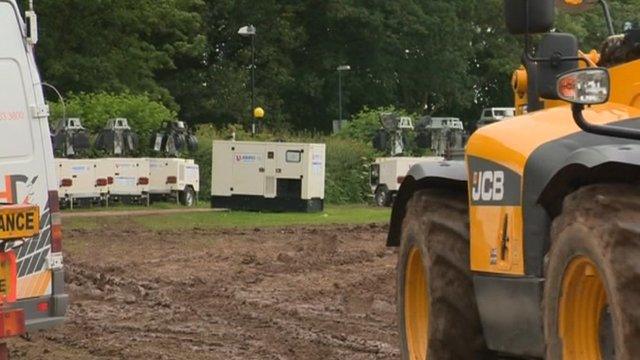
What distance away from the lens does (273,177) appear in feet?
130

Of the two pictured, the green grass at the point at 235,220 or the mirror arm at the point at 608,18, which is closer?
the mirror arm at the point at 608,18

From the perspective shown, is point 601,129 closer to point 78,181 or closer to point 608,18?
point 608,18

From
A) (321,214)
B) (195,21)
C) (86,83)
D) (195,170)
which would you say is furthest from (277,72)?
(321,214)

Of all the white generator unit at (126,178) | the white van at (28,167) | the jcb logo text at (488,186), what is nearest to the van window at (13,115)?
the white van at (28,167)

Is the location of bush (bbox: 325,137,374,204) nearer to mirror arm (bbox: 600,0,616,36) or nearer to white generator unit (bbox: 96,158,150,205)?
white generator unit (bbox: 96,158,150,205)

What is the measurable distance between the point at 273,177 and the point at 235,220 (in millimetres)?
3972

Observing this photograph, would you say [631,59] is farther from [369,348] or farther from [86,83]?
[86,83]

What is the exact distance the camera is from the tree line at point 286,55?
62.8m

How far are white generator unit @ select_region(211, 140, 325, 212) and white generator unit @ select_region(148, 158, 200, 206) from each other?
3.38 m

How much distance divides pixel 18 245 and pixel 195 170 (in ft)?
110

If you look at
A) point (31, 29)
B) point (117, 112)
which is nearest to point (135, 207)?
point (117, 112)

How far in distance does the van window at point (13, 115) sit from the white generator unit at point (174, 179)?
31.3 meters

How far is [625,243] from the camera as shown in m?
6.17

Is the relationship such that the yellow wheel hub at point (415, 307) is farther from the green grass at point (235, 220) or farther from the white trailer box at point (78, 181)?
the white trailer box at point (78, 181)
